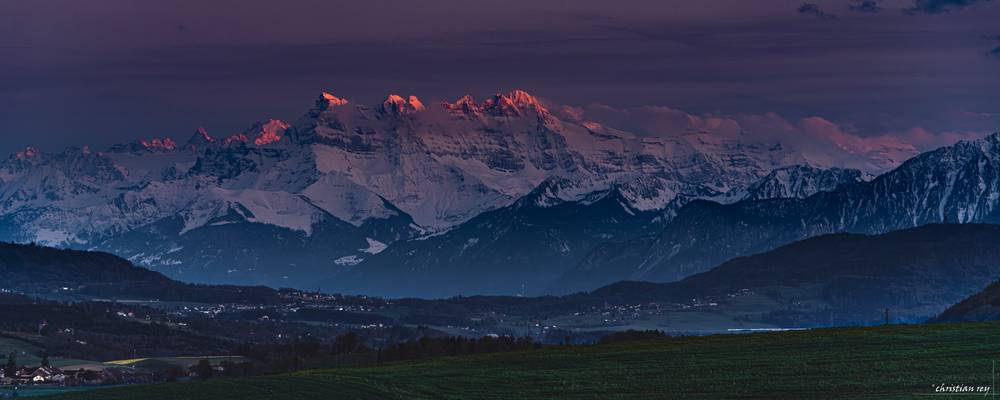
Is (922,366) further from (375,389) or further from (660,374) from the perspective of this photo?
(375,389)

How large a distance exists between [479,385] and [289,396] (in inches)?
804

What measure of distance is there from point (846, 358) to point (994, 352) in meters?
15.7

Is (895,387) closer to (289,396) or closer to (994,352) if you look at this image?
(994,352)

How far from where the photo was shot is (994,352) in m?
192

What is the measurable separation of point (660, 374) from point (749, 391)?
25511 millimetres

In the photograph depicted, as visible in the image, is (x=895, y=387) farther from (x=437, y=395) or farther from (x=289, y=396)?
(x=289, y=396)

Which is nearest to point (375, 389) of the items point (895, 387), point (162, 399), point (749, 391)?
point (162, 399)

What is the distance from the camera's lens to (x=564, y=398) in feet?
574

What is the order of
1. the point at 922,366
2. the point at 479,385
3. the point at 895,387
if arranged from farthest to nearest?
the point at 479,385
the point at 922,366
the point at 895,387

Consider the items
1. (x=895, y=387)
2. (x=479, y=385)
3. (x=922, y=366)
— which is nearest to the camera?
(x=895, y=387)

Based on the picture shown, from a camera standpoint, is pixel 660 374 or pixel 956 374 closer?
pixel 956 374

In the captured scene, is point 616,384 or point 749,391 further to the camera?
point 616,384

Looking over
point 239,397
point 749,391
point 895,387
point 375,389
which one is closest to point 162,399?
point 239,397

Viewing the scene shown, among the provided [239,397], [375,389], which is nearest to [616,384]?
[375,389]
